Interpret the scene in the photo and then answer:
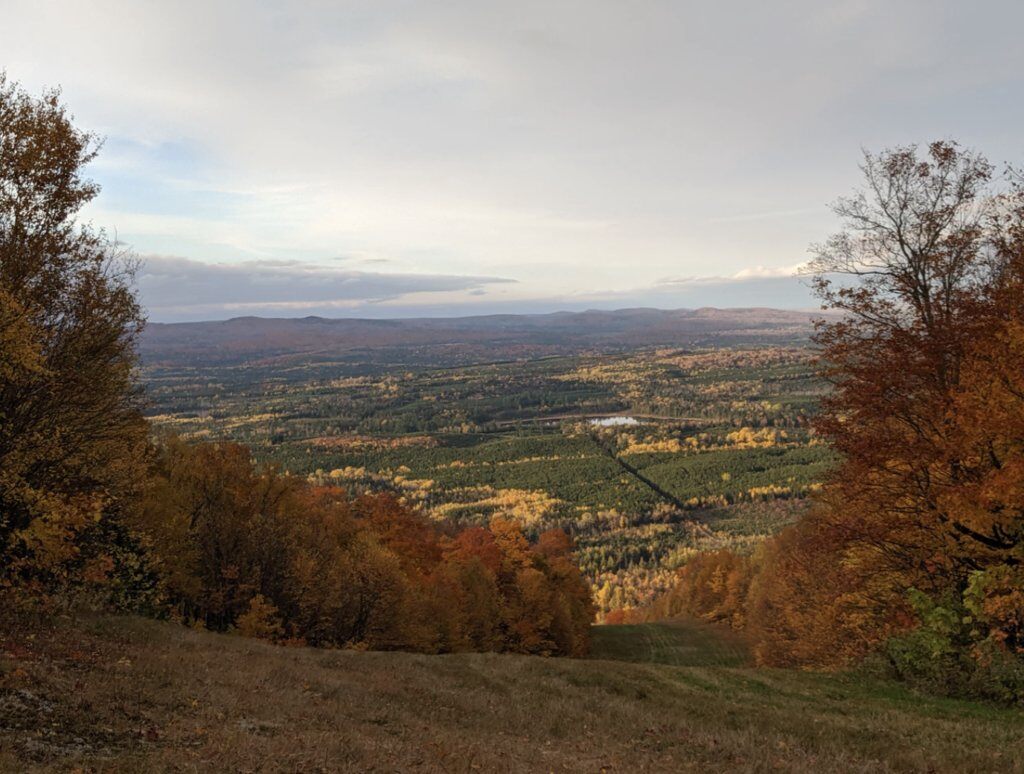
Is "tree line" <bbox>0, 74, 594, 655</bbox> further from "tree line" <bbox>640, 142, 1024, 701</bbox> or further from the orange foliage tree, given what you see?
"tree line" <bbox>640, 142, 1024, 701</bbox>

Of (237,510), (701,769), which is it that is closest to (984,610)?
(701,769)

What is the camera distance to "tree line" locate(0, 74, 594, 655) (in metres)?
18.6

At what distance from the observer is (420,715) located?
57.2 ft

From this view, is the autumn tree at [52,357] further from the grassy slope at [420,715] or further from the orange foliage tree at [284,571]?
the orange foliage tree at [284,571]

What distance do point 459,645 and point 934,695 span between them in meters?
37.2

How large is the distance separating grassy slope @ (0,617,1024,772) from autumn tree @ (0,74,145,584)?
3.56 m

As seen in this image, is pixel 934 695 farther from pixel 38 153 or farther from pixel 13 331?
pixel 38 153

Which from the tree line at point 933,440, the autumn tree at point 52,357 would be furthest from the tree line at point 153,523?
the tree line at point 933,440

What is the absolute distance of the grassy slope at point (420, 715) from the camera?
38.2ft

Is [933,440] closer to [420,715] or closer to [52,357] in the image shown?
[420,715]

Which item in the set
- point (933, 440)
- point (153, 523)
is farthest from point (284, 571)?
point (933, 440)

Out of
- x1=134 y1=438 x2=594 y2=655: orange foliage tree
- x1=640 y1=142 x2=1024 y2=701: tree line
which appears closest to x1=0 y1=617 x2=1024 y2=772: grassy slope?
x1=640 y1=142 x2=1024 y2=701: tree line

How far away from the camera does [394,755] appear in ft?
41.5

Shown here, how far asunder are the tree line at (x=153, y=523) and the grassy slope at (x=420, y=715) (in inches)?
A: 179
